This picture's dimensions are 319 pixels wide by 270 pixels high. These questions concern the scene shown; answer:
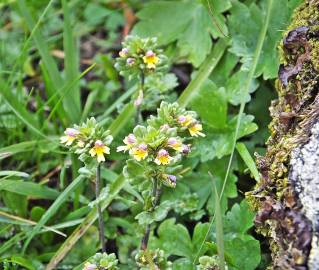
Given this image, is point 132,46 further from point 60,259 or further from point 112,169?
point 60,259

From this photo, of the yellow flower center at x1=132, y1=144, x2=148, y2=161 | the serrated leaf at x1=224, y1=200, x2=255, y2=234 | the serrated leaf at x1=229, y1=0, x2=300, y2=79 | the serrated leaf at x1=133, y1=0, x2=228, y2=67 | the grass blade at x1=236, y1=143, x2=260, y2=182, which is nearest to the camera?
the yellow flower center at x1=132, y1=144, x2=148, y2=161

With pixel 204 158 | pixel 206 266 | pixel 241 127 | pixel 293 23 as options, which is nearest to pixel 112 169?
pixel 204 158

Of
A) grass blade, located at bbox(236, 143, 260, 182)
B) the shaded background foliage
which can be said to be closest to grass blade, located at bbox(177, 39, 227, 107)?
the shaded background foliage

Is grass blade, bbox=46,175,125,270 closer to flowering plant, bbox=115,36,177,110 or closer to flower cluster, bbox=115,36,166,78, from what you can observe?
flowering plant, bbox=115,36,177,110

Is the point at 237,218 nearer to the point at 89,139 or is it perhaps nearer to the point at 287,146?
the point at 287,146

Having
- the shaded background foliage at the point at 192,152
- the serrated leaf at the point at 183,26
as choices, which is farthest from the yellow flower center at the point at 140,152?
the serrated leaf at the point at 183,26

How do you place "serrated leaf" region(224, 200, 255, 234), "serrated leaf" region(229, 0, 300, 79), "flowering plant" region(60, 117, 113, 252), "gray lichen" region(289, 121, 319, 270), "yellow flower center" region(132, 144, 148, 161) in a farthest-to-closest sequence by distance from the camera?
"serrated leaf" region(229, 0, 300, 79)
"serrated leaf" region(224, 200, 255, 234)
"flowering plant" region(60, 117, 113, 252)
"yellow flower center" region(132, 144, 148, 161)
"gray lichen" region(289, 121, 319, 270)
